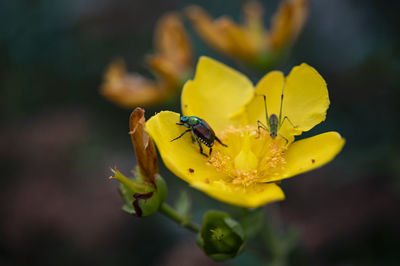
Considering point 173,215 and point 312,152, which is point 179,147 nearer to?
point 173,215

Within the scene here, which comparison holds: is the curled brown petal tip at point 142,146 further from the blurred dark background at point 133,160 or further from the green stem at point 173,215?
the blurred dark background at point 133,160

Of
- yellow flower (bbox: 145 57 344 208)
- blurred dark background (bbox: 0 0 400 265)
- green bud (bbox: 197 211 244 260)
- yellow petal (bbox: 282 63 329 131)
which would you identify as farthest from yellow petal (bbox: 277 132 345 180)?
blurred dark background (bbox: 0 0 400 265)

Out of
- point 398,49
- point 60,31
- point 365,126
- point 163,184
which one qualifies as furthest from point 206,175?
point 60,31

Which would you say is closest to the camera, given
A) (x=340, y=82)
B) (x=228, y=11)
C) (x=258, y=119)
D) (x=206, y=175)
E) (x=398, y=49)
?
(x=206, y=175)

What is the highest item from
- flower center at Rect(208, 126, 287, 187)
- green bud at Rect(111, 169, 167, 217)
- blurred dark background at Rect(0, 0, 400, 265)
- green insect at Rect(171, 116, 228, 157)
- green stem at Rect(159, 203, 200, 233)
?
green insect at Rect(171, 116, 228, 157)

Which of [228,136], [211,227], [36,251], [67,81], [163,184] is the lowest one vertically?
[36,251]

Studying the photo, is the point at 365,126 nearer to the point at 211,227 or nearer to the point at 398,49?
the point at 398,49

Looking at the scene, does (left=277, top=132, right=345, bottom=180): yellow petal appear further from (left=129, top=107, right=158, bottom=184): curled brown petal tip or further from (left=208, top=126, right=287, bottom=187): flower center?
(left=129, top=107, right=158, bottom=184): curled brown petal tip
